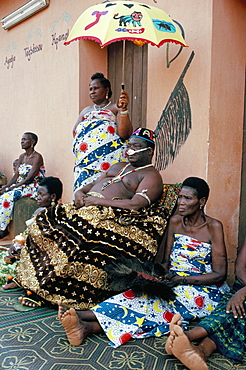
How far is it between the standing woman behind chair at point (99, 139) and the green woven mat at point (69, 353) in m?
1.81

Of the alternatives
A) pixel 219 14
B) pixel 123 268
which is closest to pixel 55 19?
pixel 219 14

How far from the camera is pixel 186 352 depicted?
218cm

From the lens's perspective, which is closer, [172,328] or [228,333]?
[172,328]

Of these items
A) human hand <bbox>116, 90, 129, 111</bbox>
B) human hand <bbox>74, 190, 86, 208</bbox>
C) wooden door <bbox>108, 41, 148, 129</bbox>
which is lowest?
human hand <bbox>74, 190, 86, 208</bbox>

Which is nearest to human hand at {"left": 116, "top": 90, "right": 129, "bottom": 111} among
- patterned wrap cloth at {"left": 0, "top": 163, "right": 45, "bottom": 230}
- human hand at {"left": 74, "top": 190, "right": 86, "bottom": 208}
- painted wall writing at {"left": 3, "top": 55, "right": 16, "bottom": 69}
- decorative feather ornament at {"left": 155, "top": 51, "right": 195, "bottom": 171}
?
decorative feather ornament at {"left": 155, "top": 51, "right": 195, "bottom": 171}

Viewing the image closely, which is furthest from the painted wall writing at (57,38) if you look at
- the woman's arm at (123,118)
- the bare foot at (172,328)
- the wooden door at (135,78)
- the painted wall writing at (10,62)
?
the bare foot at (172,328)

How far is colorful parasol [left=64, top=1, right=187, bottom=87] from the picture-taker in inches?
136

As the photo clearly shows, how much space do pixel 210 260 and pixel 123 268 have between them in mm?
678

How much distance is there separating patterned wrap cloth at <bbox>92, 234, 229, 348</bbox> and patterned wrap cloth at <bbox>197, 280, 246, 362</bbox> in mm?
250

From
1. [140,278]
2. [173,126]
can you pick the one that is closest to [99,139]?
[173,126]

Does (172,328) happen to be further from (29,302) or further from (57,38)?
(57,38)

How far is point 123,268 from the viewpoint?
9.37 feet

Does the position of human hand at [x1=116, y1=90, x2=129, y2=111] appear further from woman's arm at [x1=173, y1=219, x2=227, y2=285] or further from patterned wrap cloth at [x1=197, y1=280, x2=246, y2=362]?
patterned wrap cloth at [x1=197, y1=280, x2=246, y2=362]

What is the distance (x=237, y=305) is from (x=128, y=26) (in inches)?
101
